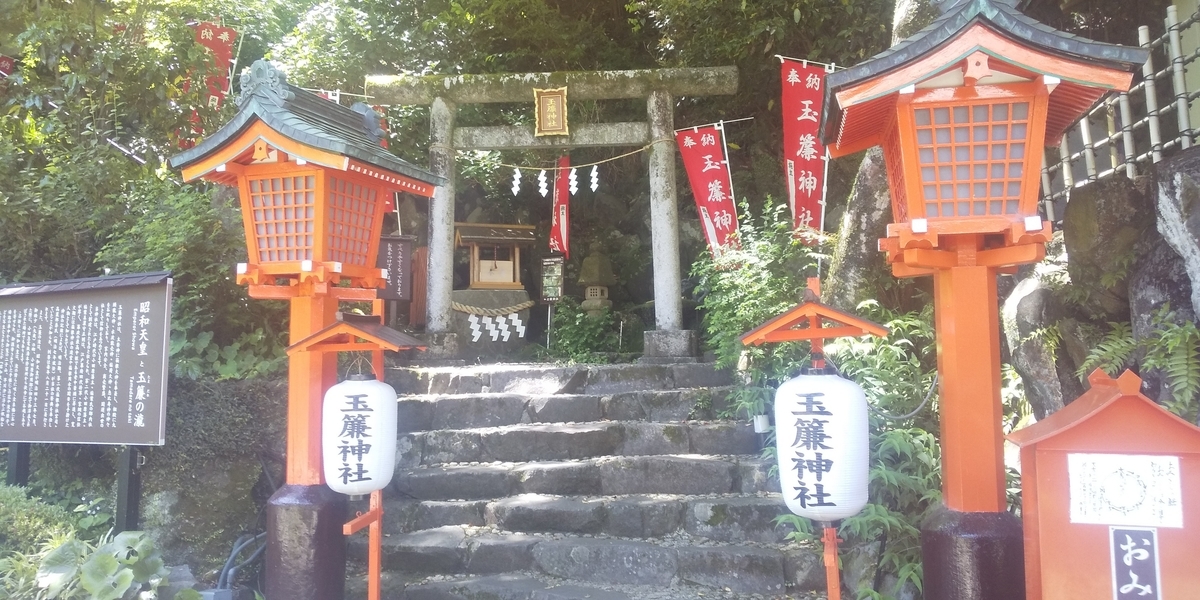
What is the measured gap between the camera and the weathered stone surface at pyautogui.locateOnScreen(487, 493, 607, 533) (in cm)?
519

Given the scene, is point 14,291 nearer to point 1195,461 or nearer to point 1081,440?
point 1081,440

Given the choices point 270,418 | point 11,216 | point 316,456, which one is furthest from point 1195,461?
point 11,216

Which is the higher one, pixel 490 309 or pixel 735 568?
pixel 490 309

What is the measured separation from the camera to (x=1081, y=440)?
2625 millimetres

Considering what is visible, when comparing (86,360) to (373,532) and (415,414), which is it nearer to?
(373,532)

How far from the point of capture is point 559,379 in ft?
23.8

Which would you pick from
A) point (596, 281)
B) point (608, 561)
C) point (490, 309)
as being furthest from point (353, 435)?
point (596, 281)

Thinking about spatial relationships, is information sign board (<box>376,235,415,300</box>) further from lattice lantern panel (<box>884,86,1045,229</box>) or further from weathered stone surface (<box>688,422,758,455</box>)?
lattice lantern panel (<box>884,86,1045,229</box>)

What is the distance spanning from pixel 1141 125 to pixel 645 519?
4.84m

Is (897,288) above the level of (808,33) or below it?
below

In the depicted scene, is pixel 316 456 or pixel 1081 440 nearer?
pixel 1081 440

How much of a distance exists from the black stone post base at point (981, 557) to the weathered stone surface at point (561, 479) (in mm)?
2934

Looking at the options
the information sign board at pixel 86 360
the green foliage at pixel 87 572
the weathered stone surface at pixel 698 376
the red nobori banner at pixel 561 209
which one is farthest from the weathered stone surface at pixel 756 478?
the red nobori banner at pixel 561 209

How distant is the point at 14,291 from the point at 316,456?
2.92m
